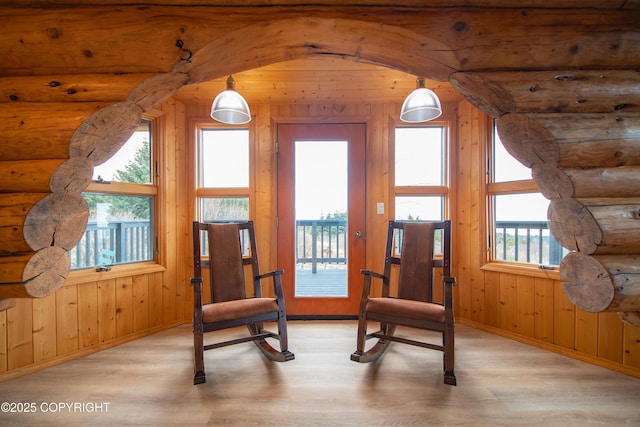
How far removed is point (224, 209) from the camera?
2898 millimetres

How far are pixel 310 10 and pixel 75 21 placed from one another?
126 cm

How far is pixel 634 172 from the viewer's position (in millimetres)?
1322

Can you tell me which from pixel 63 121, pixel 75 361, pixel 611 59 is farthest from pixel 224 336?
pixel 611 59

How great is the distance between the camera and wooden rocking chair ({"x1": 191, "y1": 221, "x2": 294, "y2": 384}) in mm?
1801

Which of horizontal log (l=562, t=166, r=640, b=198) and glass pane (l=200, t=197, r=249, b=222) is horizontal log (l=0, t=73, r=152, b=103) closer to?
glass pane (l=200, t=197, r=249, b=222)

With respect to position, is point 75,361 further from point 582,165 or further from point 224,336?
point 582,165

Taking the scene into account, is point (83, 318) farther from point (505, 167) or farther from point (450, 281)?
point (505, 167)

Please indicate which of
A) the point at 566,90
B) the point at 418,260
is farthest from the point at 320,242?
the point at 566,90

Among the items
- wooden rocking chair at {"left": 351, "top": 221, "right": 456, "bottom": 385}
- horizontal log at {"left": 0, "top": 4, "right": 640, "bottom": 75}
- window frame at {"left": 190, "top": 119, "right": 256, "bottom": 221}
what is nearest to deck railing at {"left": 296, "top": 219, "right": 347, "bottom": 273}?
window frame at {"left": 190, "top": 119, "right": 256, "bottom": 221}

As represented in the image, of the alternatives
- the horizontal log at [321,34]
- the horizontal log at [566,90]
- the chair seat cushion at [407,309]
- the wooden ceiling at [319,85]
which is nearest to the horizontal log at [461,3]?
the horizontal log at [321,34]

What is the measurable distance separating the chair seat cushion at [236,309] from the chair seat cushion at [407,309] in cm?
75

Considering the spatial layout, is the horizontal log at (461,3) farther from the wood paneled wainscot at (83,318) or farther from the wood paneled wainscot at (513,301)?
the wood paneled wainscot at (83,318)

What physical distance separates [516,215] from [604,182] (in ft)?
4.19

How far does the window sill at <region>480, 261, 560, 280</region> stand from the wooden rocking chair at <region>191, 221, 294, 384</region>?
2.02 metres
